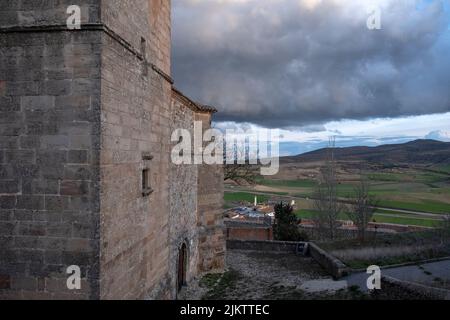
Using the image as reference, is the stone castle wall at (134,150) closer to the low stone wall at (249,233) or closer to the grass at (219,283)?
the grass at (219,283)

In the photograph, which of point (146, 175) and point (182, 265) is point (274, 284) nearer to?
point (182, 265)

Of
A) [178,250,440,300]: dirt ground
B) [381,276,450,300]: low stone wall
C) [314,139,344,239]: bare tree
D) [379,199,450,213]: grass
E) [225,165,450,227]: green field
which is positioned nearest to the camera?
[381,276,450,300]: low stone wall

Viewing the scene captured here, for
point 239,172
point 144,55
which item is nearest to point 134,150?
point 144,55

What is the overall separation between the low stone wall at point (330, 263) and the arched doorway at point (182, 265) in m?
5.39

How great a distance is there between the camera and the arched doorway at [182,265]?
1271 cm

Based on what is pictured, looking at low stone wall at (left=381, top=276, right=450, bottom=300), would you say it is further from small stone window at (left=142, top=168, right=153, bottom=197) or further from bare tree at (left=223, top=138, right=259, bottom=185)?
bare tree at (left=223, top=138, right=259, bottom=185)

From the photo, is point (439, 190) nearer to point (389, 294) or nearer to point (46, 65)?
point (389, 294)

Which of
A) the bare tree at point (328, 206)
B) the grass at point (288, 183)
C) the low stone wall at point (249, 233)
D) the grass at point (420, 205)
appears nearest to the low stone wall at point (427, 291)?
the low stone wall at point (249, 233)

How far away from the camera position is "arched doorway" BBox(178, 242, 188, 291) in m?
12.7

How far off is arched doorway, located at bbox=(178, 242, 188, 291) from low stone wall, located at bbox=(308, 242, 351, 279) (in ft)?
17.7

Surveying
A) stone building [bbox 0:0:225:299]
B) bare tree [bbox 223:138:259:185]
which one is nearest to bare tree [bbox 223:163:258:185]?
bare tree [bbox 223:138:259:185]

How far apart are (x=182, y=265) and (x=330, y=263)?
20.0ft

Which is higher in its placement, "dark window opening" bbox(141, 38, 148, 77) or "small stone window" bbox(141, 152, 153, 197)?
"dark window opening" bbox(141, 38, 148, 77)
